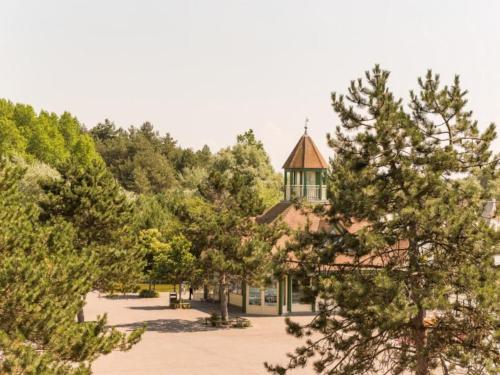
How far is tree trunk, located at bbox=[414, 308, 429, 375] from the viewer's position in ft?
54.7

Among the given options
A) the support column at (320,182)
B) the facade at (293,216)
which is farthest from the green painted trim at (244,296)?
the support column at (320,182)

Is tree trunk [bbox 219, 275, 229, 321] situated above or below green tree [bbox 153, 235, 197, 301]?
below

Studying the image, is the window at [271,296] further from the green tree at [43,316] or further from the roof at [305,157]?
the green tree at [43,316]

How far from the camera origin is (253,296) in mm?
42688

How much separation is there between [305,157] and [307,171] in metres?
0.97

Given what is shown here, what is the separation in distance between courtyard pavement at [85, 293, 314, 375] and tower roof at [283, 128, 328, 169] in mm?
10125

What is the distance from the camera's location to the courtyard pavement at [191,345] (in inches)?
1072

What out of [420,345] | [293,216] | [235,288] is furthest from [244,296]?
[420,345]

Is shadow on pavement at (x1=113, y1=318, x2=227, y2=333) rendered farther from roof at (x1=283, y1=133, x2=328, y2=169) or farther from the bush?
the bush

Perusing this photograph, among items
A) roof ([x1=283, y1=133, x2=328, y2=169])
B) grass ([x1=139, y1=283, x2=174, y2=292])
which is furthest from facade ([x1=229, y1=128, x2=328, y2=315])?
grass ([x1=139, y1=283, x2=174, y2=292])

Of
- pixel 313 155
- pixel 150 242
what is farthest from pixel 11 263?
pixel 150 242

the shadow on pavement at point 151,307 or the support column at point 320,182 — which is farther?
the shadow on pavement at point 151,307

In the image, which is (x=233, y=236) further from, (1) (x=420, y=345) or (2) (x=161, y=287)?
(2) (x=161, y=287)

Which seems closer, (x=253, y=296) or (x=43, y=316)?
(x=43, y=316)
